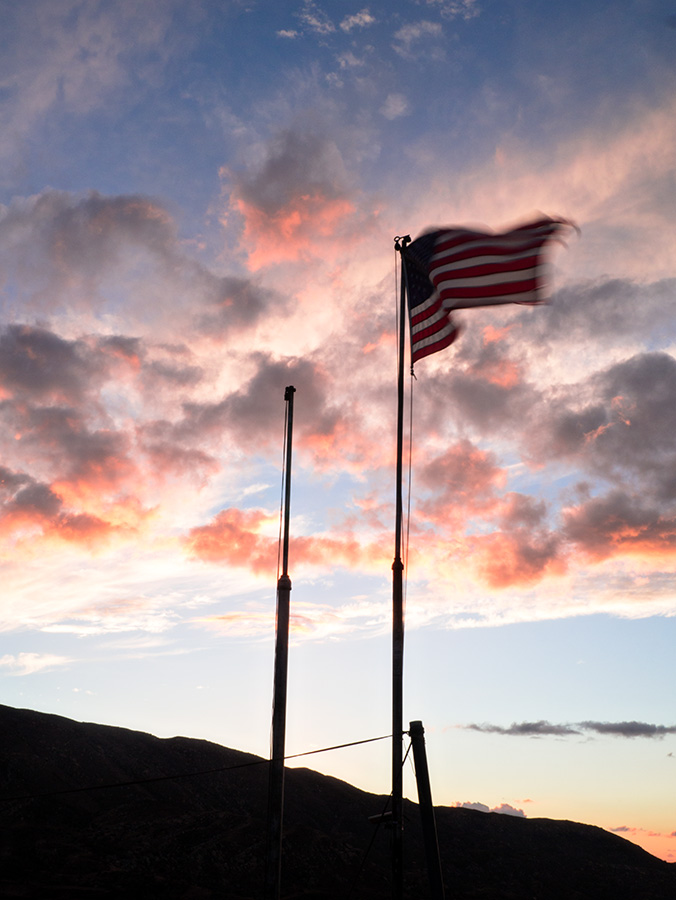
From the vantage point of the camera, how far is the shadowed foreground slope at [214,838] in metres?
65.6

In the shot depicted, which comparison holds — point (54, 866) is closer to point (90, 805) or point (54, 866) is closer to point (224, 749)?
point (90, 805)

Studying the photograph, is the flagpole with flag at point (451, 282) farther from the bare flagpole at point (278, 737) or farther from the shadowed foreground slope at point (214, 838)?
the shadowed foreground slope at point (214, 838)

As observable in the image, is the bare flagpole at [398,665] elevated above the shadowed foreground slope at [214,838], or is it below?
above

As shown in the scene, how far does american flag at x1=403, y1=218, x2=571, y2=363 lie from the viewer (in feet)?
54.3

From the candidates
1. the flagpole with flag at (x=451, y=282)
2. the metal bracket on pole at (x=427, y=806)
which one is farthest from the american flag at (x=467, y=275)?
the metal bracket on pole at (x=427, y=806)

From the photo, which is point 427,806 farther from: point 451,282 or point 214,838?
point 214,838

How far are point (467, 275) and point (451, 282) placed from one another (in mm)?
362

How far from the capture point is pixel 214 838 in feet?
246

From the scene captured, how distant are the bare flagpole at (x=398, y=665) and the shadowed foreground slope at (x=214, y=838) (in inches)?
1769

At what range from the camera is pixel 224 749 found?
107688mm

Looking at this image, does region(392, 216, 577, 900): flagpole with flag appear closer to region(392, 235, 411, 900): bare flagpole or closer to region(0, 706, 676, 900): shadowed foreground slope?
region(392, 235, 411, 900): bare flagpole

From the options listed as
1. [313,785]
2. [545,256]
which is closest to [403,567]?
[545,256]

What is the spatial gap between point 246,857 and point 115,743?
3004cm

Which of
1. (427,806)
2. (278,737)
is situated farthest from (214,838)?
(427,806)
